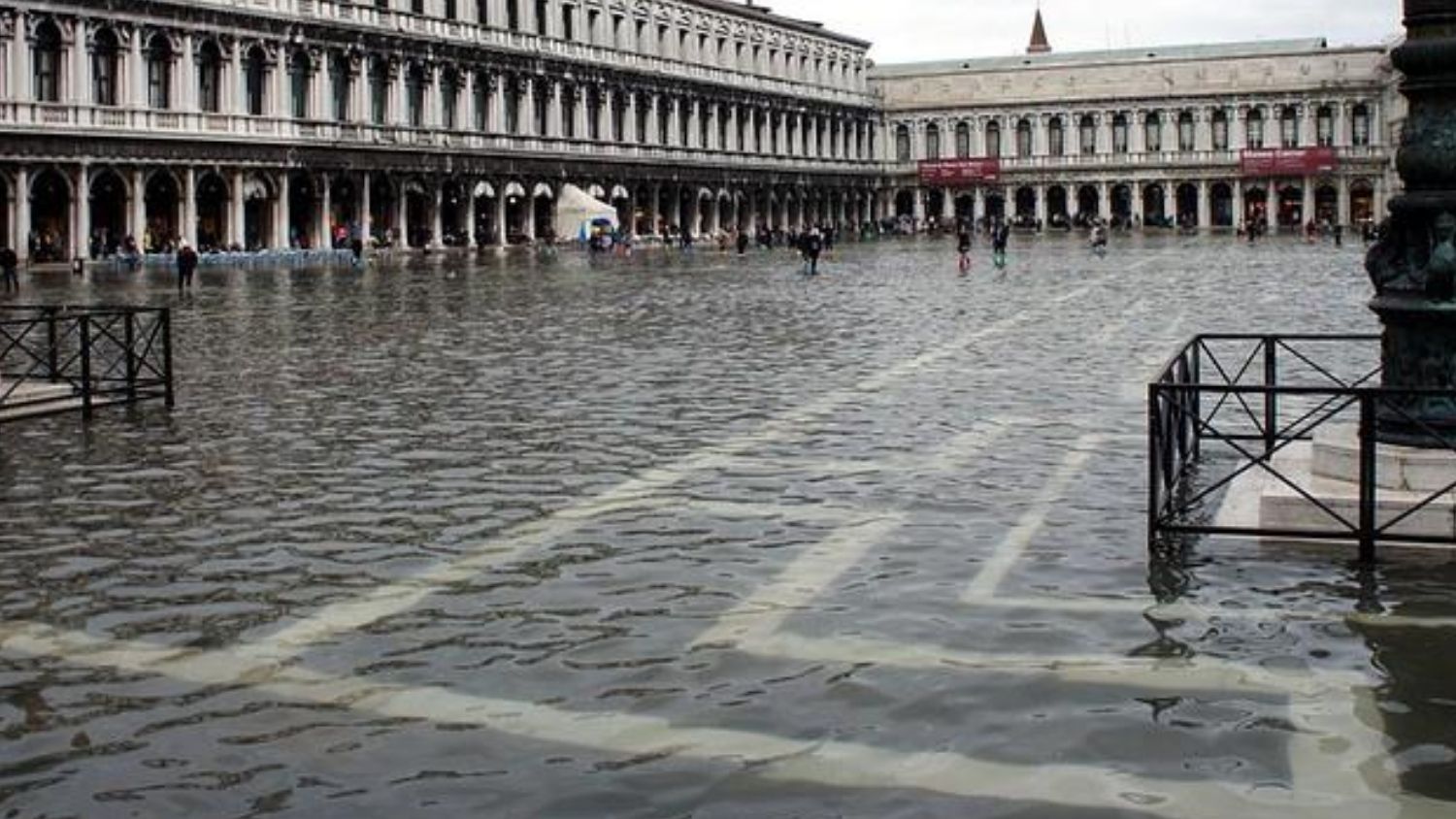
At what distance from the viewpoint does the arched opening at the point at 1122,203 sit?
117219 mm

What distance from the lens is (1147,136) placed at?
116312 millimetres

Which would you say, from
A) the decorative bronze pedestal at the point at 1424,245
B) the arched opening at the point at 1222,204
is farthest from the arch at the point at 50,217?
the arched opening at the point at 1222,204

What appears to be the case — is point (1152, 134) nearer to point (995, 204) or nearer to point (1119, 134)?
point (1119, 134)

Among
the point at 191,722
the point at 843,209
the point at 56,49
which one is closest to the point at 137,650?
the point at 191,722

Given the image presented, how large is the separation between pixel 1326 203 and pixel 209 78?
76.9 metres

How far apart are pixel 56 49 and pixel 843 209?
6579 centimetres

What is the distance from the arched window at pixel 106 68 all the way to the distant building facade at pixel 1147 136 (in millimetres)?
71893

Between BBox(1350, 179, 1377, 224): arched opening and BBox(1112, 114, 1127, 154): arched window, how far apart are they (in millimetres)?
14922

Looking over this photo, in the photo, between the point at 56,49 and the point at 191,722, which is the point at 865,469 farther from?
the point at 56,49

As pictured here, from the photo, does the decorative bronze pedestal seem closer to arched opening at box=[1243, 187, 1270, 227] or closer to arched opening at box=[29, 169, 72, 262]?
arched opening at box=[29, 169, 72, 262]

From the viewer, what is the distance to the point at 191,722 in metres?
6.69

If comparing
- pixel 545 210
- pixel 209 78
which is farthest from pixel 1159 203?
pixel 209 78

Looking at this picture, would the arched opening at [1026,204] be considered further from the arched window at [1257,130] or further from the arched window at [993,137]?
the arched window at [1257,130]

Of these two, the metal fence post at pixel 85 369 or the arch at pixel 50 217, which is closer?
the metal fence post at pixel 85 369
